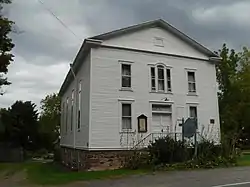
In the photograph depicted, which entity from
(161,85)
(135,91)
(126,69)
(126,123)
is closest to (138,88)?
(135,91)

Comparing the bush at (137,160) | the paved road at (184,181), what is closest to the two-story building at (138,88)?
the bush at (137,160)

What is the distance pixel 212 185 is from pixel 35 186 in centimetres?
666

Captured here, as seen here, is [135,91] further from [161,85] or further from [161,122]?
[161,122]

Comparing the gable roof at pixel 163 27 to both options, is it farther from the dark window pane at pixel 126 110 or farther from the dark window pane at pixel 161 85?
the dark window pane at pixel 126 110

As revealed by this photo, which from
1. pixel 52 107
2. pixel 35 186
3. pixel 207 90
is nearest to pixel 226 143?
pixel 207 90

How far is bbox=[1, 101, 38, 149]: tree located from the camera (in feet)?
138

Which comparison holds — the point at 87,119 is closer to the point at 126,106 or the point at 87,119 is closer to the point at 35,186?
the point at 126,106

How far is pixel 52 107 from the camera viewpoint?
64.1 meters

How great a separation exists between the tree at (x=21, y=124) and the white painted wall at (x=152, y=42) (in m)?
25.2

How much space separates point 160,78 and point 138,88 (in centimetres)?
178

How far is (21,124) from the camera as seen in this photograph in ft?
141

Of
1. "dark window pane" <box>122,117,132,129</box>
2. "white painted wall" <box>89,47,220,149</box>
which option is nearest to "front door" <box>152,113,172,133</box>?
"white painted wall" <box>89,47,220,149</box>

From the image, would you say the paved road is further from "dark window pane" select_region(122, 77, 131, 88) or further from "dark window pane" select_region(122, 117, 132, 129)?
"dark window pane" select_region(122, 77, 131, 88)

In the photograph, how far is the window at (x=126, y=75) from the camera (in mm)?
20953
